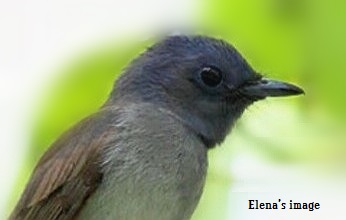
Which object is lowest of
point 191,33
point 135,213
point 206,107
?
point 135,213

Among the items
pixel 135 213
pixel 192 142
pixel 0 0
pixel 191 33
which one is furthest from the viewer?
pixel 0 0

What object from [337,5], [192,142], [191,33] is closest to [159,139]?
[192,142]

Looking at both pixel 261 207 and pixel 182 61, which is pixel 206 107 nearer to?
pixel 182 61

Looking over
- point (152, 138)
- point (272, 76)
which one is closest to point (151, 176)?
point (152, 138)

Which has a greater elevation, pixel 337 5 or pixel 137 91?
pixel 337 5

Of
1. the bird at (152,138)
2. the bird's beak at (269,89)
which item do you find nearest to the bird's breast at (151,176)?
the bird at (152,138)

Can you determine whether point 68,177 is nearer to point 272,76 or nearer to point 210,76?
point 210,76

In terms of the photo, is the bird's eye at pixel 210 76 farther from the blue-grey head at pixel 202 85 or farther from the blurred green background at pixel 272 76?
the blurred green background at pixel 272 76

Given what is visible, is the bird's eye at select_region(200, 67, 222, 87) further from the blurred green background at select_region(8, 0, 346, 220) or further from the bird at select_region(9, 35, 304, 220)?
the blurred green background at select_region(8, 0, 346, 220)
